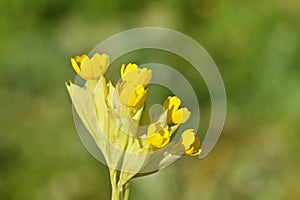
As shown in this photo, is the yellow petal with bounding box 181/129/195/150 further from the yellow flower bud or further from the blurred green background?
the blurred green background

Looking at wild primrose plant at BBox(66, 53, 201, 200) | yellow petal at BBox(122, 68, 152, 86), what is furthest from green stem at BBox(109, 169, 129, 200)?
yellow petal at BBox(122, 68, 152, 86)

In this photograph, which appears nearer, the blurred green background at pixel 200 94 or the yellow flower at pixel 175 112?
the yellow flower at pixel 175 112

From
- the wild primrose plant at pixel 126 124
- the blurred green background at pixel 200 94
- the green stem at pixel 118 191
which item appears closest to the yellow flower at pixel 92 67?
the wild primrose plant at pixel 126 124

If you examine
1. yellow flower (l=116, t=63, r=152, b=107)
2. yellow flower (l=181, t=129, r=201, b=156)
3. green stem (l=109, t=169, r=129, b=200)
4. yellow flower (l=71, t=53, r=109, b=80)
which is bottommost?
green stem (l=109, t=169, r=129, b=200)

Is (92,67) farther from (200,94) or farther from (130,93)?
(200,94)

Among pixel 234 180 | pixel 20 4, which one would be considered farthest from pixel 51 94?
pixel 234 180

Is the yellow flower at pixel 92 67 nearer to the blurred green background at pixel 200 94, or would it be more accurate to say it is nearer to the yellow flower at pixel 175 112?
the yellow flower at pixel 175 112
